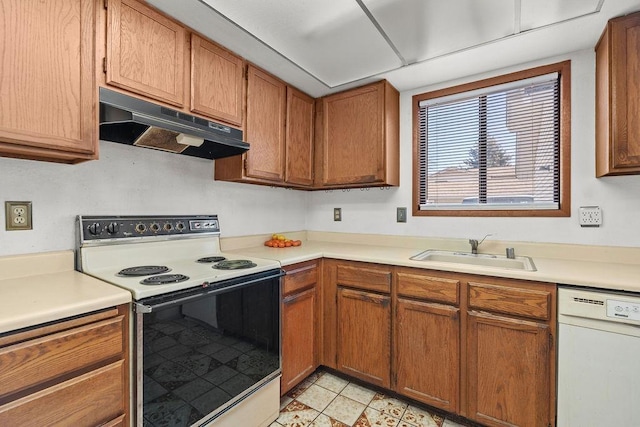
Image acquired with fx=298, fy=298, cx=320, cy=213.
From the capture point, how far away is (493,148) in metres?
2.18

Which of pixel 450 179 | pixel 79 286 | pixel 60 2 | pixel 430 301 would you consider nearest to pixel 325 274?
pixel 430 301

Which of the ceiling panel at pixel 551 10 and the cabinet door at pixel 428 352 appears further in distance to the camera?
the cabinet door at pixel 428 352

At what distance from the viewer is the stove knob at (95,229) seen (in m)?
1.49

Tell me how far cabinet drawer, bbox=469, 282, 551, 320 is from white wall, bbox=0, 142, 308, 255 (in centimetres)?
166

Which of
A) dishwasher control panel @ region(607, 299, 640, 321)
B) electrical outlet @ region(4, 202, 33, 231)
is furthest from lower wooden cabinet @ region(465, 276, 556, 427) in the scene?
electrical outlet @ region(4, 202, 33, 231)

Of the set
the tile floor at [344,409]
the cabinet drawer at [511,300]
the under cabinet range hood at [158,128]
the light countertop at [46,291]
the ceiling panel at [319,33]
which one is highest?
the ceiling panel at [319,33]

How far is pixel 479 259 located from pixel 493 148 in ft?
2.72

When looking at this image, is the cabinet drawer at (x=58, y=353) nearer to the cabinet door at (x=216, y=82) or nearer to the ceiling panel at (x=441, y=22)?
the cabinet door at (x=216, y=82)

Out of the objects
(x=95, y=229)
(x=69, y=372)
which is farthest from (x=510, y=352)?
(x=95, y=229)

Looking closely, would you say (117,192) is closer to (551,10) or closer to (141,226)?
(141,226)

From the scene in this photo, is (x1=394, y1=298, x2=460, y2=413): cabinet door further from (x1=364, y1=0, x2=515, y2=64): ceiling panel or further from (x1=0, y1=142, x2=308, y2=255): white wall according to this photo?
(x1=364, y1=0, x2=515, y2=64): ceiling panel

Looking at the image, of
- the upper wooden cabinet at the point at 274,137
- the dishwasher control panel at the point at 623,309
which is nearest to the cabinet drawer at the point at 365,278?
the upper wooden cabinet at the point at 274,137

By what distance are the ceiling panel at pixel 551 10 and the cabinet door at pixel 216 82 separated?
159 centimetres

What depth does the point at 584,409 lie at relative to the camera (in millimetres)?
1348
